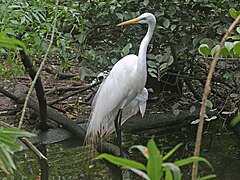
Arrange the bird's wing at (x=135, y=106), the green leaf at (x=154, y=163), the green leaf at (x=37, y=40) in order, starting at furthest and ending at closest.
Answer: the bird's wing at (x=135, y=106) < the green leaf at (x=37, y=40) < the green leaf at (x=154, y=163)

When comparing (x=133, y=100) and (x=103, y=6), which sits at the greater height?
(x=103, y=6)

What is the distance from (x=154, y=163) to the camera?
2.01 feet

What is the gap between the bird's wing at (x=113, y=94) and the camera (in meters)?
3.98

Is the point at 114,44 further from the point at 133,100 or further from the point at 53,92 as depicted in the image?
the point at 53,92

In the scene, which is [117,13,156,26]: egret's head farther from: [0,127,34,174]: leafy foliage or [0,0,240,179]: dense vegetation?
[0,127,34,174]: leafy foliage

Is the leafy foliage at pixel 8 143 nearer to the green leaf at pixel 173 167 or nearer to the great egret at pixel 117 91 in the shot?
the green leaf at pixel 173 167

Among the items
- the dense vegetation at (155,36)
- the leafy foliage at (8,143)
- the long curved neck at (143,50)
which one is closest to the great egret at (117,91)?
the long curved neck at (143,50)

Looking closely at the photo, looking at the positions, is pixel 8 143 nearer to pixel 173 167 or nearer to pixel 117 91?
pixel 173 167

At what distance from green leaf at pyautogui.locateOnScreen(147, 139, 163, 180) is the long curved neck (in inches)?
121

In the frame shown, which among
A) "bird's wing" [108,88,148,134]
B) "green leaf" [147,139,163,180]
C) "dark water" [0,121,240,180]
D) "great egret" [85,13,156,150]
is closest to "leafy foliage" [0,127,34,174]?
"green leaf" [147,139,163,180]

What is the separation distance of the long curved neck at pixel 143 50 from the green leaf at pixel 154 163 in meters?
3.06

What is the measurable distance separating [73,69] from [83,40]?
7.51ft

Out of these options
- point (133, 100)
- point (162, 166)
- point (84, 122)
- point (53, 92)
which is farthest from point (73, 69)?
point (162, 166)

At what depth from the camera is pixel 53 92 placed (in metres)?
4.99
